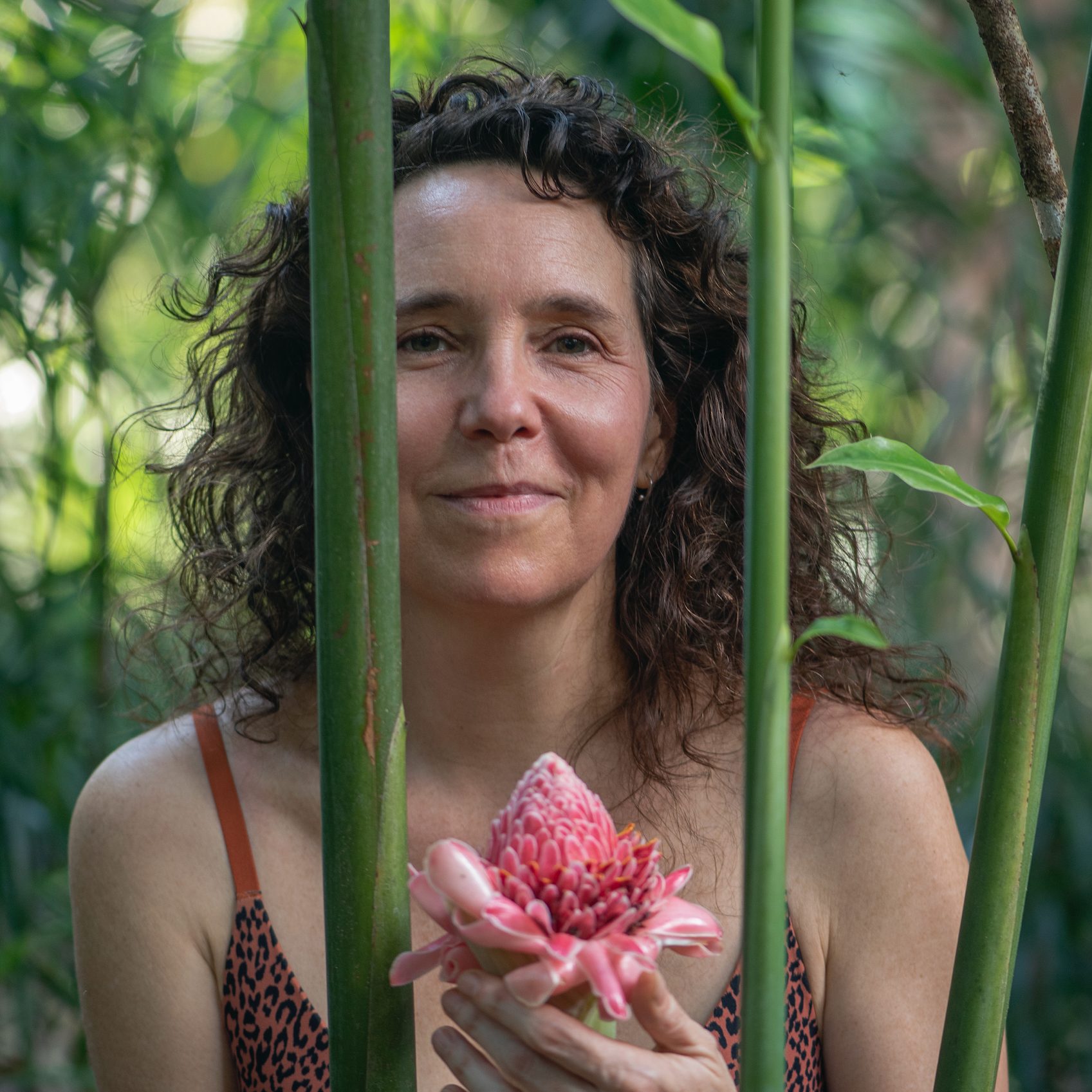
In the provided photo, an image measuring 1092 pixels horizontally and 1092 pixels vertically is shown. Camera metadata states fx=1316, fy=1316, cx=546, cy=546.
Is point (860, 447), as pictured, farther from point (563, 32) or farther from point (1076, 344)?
point (563, 32)

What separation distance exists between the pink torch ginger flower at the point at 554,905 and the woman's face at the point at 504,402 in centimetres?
38

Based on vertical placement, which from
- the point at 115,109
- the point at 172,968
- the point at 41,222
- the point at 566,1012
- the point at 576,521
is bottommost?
the point at 172,968

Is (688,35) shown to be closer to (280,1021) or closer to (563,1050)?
(563,1050)

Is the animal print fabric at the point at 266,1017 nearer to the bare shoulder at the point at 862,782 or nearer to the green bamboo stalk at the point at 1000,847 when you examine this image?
the bare shoulder at the point at 862,782

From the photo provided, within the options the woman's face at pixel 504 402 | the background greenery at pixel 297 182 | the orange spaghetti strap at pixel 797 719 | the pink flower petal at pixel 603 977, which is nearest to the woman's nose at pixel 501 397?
the woman's face at pixel 504 402

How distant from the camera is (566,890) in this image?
0.39 metres

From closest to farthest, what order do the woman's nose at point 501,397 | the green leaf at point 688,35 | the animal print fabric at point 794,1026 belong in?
the green leaf at point 688,35 → the woman's nose at point 501,397 → the animal print fabric at point 794,1026

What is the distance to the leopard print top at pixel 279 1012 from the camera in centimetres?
92

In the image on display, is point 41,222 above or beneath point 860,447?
above

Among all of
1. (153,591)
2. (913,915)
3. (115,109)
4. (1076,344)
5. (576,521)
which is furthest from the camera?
(115,109)

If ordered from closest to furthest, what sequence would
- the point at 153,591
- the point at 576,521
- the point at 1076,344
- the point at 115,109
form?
the point at 1076,344, the point at 576,521, the point at 153,591, the point at 115,109

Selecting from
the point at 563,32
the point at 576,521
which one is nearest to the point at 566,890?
the point at 576,521

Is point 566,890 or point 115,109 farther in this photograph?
point 115,109

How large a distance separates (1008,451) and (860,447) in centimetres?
137
